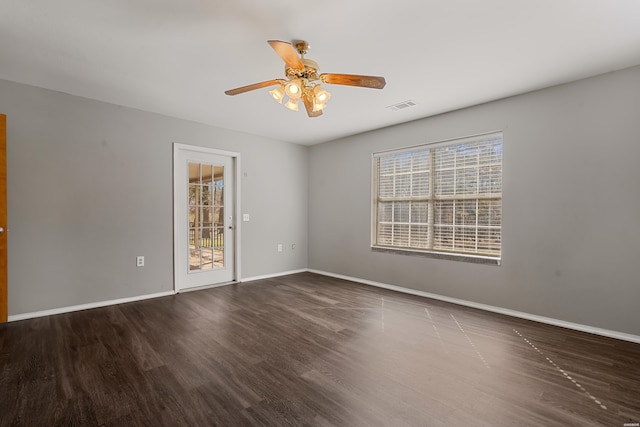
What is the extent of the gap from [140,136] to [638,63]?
547 centimetres

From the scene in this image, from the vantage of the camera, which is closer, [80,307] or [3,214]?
[3,214]

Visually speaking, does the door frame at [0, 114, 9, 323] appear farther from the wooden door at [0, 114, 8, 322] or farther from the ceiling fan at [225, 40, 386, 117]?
the ceiling fan at [225, 40, 386, 117]

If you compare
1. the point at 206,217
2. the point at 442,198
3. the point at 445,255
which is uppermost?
the point at 442,198

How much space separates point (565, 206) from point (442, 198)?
132cm

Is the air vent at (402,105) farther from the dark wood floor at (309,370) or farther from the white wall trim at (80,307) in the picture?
the white wall trim at (80,307)

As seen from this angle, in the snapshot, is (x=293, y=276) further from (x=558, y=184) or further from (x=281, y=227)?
(x=558, y=184)

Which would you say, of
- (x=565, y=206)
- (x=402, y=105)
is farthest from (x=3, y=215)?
(x=565, y=206)

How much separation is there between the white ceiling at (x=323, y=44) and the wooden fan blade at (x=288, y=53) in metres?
0.29

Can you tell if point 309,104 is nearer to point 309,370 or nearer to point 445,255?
point 309,370

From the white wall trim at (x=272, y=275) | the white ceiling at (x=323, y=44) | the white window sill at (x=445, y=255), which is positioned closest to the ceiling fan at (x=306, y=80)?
the white ceiling at (x=323, y=44)

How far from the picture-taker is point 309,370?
2.20 metres

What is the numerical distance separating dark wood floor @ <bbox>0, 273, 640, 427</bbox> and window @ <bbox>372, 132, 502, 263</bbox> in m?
0.95

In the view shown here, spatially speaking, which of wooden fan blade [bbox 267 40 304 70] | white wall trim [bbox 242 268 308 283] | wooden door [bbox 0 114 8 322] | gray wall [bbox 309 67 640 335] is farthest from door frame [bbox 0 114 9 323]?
gray wall [bbox 309 67 640 335]

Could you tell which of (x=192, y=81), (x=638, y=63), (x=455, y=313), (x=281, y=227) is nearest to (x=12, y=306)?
(x=192, y=81)
